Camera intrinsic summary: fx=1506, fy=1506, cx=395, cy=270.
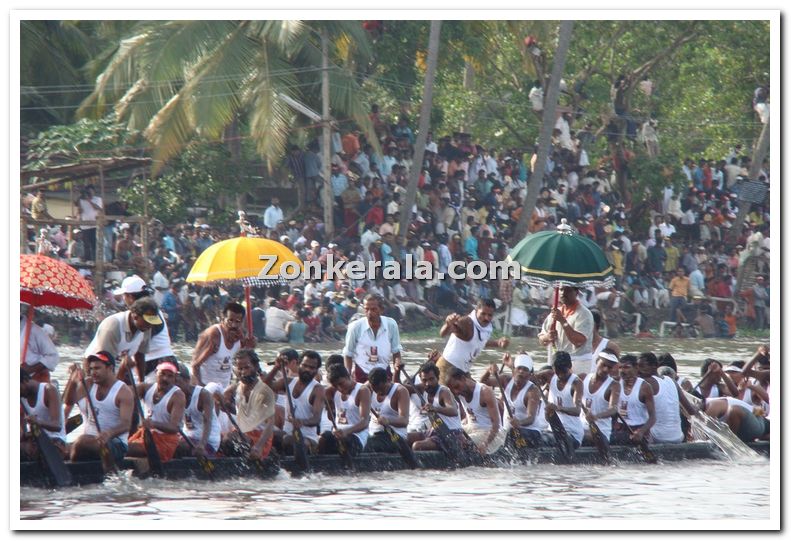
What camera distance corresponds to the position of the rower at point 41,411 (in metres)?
11.0

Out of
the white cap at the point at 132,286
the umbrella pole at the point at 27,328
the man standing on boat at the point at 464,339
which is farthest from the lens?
the man standing on boat at the point at 464,339

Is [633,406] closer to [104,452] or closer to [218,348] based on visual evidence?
[218,348]

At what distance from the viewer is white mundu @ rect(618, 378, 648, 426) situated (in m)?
13.3

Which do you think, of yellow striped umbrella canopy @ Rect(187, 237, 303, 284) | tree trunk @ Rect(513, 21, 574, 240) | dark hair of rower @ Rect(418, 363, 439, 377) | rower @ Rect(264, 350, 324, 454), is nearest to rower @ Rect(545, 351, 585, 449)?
dark hair of rower @ Rect(418, 363, 439, 377)

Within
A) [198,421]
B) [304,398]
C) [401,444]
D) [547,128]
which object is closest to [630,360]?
[401,444]

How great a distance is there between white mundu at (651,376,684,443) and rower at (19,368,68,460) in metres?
5.28

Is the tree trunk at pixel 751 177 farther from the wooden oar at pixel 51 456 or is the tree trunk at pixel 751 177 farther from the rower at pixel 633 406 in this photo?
the wooden oar at pixel 51 456

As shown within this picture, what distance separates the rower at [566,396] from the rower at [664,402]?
2.20 ft

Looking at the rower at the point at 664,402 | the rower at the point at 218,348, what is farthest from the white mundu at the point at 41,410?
the rower at the point at 664,402

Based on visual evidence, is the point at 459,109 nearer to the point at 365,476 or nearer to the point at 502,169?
the point at 502,169

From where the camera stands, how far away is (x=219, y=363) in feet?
41.1

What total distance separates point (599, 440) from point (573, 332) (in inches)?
41.6

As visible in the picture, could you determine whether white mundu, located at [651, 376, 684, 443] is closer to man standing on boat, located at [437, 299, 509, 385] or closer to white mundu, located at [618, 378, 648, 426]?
white mundu, located at [618, 378, 648, 426]

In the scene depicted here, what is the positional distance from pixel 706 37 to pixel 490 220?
6.15 m
